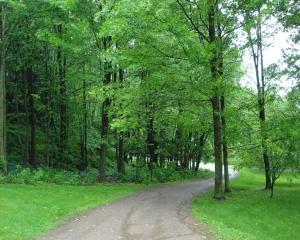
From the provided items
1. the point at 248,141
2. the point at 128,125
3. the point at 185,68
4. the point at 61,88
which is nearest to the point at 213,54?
the point at 185,68

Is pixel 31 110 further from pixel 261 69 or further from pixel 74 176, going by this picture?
pixel 261 69

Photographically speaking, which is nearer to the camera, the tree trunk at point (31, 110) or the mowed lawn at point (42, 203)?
the mowed lawn at point (42, 203)

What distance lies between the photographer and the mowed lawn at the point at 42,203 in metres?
14.7

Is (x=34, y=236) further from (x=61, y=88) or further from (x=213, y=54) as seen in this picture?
(x=61, y=88)

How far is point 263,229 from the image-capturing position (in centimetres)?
1794

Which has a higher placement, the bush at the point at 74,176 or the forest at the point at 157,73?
the forest at the point at 157,73

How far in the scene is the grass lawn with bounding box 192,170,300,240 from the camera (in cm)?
1654

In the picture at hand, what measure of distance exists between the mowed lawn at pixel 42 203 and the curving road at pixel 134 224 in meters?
0.79

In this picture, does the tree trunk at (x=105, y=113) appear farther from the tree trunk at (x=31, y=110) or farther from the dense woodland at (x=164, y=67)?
the tree trunk at (x=31, y=110)

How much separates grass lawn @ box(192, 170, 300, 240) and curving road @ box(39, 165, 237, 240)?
91cm

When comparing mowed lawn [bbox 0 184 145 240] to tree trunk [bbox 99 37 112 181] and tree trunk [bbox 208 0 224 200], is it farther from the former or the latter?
tree trunk [bbox 208 0 224 200]

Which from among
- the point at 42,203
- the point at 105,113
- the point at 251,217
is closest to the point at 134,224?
the point at 42,203

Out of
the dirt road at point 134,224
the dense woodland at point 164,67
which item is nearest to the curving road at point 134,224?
the dirt road at point 134,224

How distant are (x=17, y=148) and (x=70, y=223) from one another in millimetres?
27093
